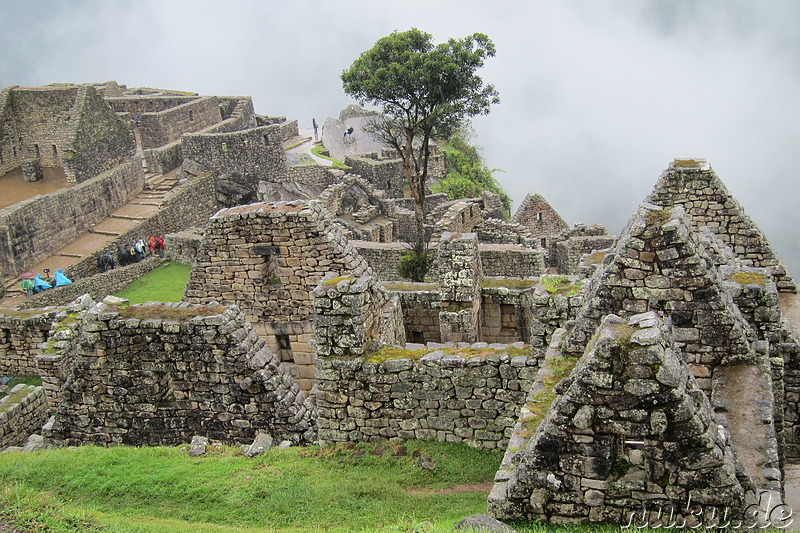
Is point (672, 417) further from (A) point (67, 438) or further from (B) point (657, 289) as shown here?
(A) point (67, 438)

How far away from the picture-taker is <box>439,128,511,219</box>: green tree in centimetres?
4375

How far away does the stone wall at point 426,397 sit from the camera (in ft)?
32.2

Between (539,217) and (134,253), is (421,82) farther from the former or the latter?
(134,253)

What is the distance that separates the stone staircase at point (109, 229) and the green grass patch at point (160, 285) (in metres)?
2.84

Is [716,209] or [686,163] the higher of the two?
[686,163]

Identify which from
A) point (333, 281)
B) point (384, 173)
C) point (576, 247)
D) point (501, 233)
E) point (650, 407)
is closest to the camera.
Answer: point (650, 407)

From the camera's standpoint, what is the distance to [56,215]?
32656mm

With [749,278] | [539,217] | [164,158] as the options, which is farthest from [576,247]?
[749,278]

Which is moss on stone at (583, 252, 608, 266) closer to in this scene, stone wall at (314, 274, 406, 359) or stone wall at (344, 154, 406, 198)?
stone wall at (314, 274, 406, 359)

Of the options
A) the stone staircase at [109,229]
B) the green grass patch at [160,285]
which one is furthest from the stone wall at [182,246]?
the stone staircase at [109,229]

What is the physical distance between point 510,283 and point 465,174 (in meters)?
29.7

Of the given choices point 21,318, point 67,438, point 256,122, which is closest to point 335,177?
point 256,122

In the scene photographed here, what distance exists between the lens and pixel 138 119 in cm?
4616

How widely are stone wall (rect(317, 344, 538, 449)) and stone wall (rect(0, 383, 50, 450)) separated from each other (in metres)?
8.86
